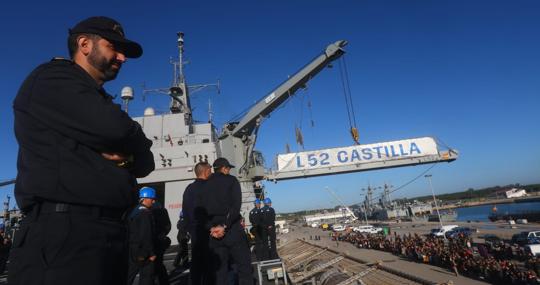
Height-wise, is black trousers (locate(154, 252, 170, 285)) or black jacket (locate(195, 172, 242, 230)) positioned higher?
black jacket (locate(195, 172, 242, 230))

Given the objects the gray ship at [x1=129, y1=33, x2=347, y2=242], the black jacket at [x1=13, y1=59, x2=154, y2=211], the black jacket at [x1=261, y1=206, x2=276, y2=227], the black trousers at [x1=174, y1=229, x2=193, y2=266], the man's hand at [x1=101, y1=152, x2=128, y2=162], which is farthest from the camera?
the gray ship at [x1=129, y1=33, x2=347, y2=242]

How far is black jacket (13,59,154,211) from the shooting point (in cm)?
132

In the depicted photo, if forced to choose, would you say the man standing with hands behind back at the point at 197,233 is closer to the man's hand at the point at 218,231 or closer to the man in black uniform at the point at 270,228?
the man's hand at the point at 218,231

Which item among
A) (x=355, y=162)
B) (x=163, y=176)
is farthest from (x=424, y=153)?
(x=163, y=176)

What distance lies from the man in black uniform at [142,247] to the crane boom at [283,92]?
11362 millimetres

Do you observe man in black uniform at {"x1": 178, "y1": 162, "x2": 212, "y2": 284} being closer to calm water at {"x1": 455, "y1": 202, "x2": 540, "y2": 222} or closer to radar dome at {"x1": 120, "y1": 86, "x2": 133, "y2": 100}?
radar dome at {"x1": 120, "y1": 86, "x2": 133, "y2": 100}

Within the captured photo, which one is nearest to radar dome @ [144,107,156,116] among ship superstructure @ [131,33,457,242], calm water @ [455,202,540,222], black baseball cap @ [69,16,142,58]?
ship superstructure @ [131,33,457,242]

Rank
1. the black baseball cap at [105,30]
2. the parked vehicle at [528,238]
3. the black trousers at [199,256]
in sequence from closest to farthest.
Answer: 1. the black baseball cap at [105,30]
2. the black trousers at [199,256]
3. the parked vehicle at [528,238]

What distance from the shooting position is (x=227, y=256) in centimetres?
420

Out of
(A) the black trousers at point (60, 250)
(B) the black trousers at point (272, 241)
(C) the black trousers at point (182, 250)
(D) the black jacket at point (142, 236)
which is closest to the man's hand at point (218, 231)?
(D) the black jacket at point (142, 236)

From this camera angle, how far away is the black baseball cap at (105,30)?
1.62 metres

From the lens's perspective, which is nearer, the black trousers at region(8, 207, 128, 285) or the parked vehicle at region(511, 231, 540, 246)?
the black trousers at region(8, 207, 128, 285)

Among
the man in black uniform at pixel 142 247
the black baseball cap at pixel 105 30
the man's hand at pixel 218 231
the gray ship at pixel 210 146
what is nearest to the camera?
the black baseball cap at pixel 105 30

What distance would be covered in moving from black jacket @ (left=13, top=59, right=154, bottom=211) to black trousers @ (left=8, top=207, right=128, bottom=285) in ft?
0.30
